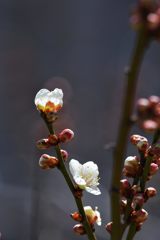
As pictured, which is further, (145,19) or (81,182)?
(81,182)

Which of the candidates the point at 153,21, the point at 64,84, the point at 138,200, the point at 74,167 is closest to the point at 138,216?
the point at 138,200

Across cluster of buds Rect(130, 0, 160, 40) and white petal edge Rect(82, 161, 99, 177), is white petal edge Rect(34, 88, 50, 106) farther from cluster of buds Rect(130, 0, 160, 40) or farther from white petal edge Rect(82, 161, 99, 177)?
cluster of buds Rect(130, 0, 160, 40)

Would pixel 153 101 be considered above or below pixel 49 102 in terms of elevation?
below

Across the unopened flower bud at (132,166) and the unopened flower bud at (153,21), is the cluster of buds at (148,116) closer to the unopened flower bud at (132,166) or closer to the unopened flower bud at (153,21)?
the unopened flower bud at (153,21)

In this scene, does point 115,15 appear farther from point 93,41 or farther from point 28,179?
point 28,179

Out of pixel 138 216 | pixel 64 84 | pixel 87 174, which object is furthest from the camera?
pixel 64 84

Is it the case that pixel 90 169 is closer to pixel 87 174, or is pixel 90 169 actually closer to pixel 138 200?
pixel 87 174

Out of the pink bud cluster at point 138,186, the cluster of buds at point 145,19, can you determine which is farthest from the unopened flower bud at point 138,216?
the cluster of buds at point 145,19
